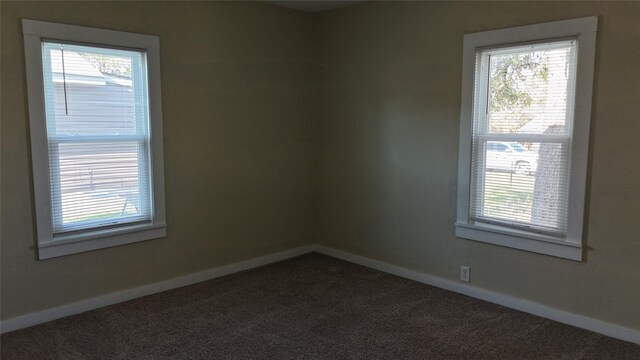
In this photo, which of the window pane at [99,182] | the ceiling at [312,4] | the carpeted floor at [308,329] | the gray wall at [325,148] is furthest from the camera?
the ceiling at [312,4]

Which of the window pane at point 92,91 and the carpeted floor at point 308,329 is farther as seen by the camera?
the window pane at point 92,91

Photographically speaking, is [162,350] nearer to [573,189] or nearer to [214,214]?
[214,214]

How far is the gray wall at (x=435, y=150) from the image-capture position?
3.07 m

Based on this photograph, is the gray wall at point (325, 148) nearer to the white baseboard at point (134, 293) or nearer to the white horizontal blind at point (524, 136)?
the white baseboard at point (134, 293)

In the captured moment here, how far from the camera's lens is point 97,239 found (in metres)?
3.58

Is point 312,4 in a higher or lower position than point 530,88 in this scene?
higher

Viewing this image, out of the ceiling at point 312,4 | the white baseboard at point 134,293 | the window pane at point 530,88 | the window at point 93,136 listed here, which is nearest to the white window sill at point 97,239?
the window at point 93,136

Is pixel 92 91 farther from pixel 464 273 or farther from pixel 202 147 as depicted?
pixel 464 273

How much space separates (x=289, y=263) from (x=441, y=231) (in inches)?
61.5

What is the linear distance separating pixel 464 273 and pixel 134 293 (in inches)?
104

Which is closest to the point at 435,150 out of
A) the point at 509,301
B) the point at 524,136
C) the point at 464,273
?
the point at 524,136

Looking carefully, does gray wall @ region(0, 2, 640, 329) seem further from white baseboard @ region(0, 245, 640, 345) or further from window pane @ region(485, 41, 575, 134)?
window pane @ region(485, 41, 575, 134)

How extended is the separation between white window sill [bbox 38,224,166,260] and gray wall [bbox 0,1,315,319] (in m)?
0.06

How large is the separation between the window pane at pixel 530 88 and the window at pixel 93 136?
2.61m
